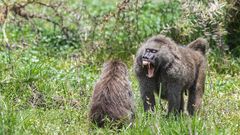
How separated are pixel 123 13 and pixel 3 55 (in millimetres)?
2157

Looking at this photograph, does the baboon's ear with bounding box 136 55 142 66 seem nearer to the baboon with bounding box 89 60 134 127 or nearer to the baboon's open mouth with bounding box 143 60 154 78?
the baboon's open mouth with bounding box 143 60 154 78

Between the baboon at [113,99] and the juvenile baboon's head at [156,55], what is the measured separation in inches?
11.3

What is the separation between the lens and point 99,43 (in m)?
12.2

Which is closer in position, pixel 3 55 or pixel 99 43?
pixel 3 55

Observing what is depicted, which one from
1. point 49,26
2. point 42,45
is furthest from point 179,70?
point 49,26

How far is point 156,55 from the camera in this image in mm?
8531

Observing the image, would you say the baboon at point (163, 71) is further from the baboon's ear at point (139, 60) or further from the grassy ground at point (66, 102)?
the grassy ground at point (66, 102)

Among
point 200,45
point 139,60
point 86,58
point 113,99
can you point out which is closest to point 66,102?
point 139,60

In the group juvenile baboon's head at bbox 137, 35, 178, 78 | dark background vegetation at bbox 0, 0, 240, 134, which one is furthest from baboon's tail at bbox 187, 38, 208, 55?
juvenile baboon's head at bbox 137, 35, 178, 78

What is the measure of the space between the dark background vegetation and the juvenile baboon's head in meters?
0.56

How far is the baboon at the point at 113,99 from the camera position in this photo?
319 inches

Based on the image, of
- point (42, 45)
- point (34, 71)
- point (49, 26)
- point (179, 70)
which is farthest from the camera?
point (49, 26)

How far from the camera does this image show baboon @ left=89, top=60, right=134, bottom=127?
8094mm

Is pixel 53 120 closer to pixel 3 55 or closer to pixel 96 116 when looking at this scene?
pixel 96 116
